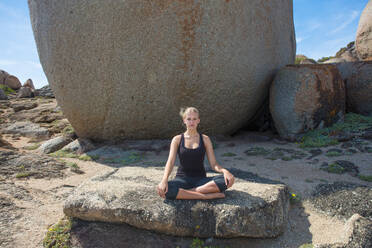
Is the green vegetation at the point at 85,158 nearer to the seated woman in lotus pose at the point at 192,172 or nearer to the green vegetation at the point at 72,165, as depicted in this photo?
the green vegetation at the point at 72,165

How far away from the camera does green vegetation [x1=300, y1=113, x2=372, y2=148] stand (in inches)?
180

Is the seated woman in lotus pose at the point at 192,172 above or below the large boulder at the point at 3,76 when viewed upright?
below

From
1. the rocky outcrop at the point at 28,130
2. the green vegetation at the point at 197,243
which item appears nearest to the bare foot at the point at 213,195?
the green vegetation at the point at 197,243

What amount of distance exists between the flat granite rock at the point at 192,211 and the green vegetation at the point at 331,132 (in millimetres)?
2470

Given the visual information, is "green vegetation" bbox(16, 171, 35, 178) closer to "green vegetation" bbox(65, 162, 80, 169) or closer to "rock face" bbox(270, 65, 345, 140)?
"green vegetation" bbox(65, 162, 80, 169)

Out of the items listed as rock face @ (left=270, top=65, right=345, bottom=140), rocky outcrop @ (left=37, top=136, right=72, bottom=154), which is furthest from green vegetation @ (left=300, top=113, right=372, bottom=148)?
rocky outcrop @ (left=37, top=136, right=72, bottom=154)

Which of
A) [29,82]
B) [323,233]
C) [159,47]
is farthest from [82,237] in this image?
[29,82]

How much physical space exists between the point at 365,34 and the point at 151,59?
25.9 ft

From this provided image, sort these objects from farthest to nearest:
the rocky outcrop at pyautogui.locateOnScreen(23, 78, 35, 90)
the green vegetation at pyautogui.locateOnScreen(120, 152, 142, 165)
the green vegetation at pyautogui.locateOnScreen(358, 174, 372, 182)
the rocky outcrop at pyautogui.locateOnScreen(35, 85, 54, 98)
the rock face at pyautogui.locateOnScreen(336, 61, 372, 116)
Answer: the rocky outcrop at pyautogui.locateOnScreen(23, 78, 35, 90) < the rocky outcrop at pyautogui.locateOnScreen(35, 85, 54, 98) < the rock face at pyautogui.locateOnScreen(336, 61, 372, 116) < the green vegetation at pyautogui.locateOnScreen(120, 152, 142, 165) < the green vegetation at pyautogui.locateOnScreen(358, 174, 372, 182)

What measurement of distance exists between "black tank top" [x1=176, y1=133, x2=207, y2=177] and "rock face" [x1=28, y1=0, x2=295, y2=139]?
2562 millimetres

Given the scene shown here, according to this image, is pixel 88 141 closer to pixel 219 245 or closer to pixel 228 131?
pixel 228 131

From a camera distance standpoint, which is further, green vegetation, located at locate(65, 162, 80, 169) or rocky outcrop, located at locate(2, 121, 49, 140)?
rocky outcrop, located at locate(2, 121, 49, 140)

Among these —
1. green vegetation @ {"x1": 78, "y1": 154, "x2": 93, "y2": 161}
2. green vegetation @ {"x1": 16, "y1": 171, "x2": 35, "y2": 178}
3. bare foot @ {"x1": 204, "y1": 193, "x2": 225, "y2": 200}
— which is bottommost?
green vegetation @ {"x1": 78, "y1": 154, "x2": 93, "y2": 161}

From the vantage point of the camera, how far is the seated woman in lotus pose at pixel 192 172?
223 centimetres
